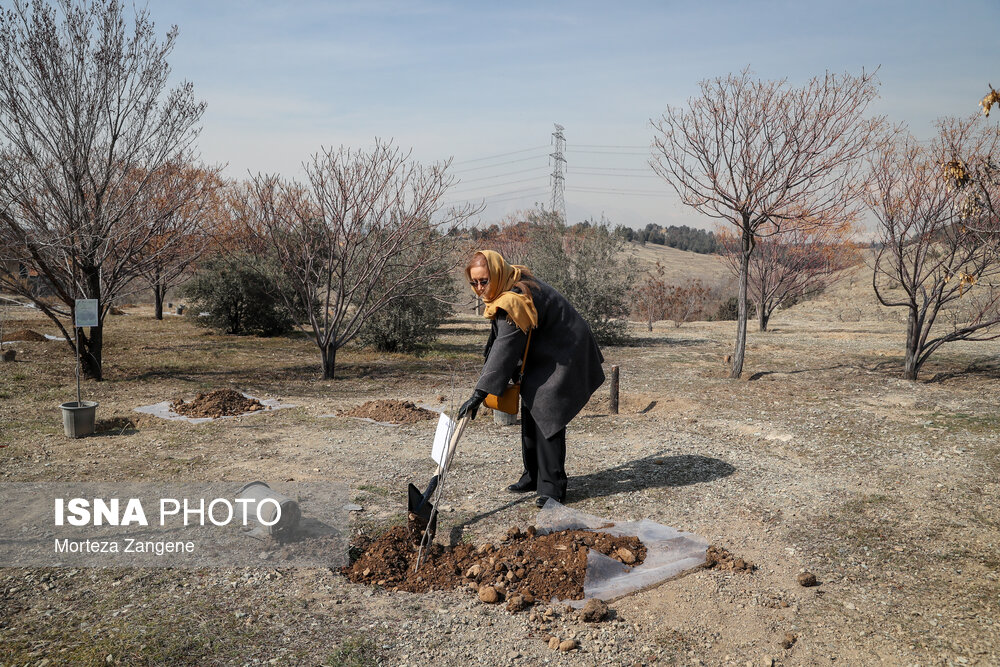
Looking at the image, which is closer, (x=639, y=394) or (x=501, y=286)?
(x=501, y=286)

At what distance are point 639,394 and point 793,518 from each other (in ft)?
14.8

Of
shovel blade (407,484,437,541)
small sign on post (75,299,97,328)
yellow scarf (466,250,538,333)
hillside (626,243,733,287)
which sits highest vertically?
hillside (626,243,733,287)

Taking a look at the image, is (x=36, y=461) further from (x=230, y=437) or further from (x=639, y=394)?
(x=639, y=394)

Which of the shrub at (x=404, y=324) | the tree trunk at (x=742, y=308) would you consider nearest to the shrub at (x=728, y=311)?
the shrub at (x=404, y=324)

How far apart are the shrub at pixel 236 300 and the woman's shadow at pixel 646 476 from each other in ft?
42.9

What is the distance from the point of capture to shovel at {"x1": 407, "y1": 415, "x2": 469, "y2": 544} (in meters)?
3.59

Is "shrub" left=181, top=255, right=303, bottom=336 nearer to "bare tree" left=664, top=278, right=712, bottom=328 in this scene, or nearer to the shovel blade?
the shovel blade

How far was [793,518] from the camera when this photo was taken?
4.39 m

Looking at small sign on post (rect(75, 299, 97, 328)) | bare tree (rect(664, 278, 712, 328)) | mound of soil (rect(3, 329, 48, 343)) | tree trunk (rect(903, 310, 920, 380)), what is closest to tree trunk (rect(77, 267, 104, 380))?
small sign on post (rect(75, 299, 97, 328))

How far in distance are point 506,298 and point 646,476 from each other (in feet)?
7.01

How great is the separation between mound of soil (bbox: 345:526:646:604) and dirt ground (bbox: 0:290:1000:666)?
91 mm

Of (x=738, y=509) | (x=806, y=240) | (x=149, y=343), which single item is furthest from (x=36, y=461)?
(x=806, y=240)

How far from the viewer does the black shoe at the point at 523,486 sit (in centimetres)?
473

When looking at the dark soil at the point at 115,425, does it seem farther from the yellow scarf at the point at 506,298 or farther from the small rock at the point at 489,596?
the small rock at the point at 489,596
